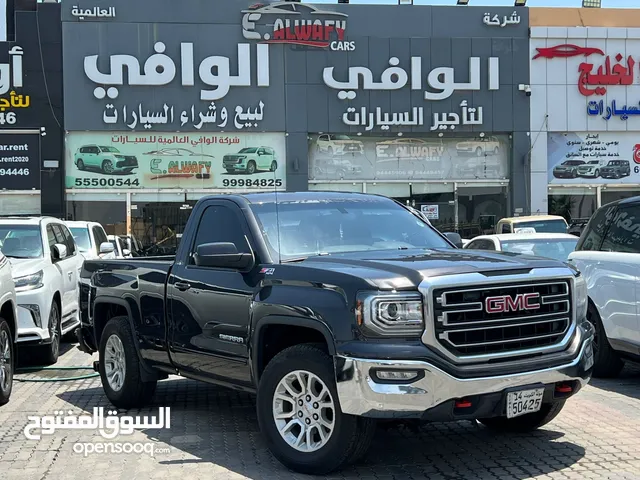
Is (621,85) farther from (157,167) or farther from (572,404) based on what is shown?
(572,404)

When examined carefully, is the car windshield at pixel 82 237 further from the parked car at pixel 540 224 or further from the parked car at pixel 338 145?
the parked car at pixel 338 145

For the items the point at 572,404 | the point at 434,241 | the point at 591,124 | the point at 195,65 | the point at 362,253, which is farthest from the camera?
the point at 591,124

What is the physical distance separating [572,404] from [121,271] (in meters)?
4.38

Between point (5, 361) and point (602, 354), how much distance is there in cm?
604

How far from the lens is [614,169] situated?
95.3ft

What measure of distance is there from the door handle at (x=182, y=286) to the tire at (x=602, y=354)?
4.40 metres

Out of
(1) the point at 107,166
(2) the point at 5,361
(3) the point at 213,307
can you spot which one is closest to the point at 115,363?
(2) the point at 5,361

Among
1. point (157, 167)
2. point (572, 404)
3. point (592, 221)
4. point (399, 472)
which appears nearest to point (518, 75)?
point (157, 167)

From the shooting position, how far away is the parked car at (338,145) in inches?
1096

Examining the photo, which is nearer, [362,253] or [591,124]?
[362,253]

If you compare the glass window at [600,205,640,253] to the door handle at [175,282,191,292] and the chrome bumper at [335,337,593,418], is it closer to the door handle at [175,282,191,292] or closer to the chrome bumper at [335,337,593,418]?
the chrome bumper at [335,337,593,418]

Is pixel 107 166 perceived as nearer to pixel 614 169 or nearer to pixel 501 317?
pixel 614 169

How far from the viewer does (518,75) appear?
92.7 ft

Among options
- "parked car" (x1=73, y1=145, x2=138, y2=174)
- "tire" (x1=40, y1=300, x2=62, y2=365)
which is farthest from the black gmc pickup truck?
"parked car" (x1=73, y1=145, x2=138, y2=174)
